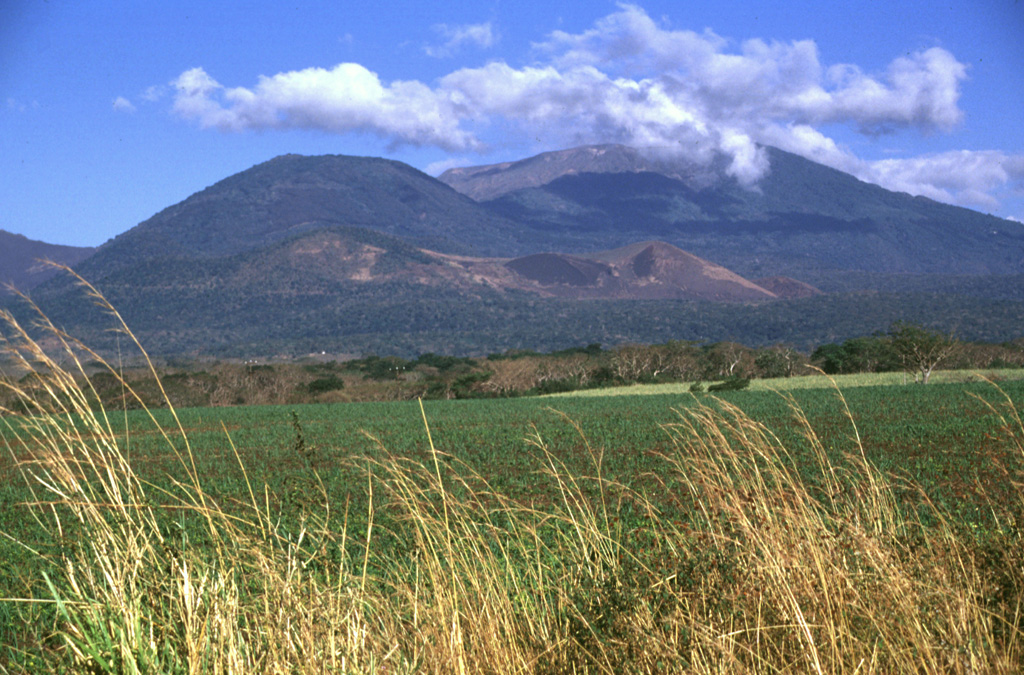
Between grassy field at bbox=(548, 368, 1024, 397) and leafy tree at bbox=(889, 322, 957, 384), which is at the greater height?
leafy tree at bbox=(889, 322, 957, 384)

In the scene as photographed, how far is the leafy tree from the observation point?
3863 cm

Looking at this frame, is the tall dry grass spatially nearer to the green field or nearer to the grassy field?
the green field

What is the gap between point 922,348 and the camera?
39594mm

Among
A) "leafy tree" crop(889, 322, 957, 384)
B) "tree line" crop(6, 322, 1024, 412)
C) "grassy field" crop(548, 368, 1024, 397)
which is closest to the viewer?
"grassy field" crop(548, 368, 1024, 397)

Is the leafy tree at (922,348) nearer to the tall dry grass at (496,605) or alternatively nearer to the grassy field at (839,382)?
the grassy field at (839,382)

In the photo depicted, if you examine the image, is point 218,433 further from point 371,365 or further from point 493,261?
point 493,261

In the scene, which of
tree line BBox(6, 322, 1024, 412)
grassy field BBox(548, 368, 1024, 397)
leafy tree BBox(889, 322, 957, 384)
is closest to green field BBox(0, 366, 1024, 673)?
grassy field BBox(548, 368, 1024, 397)

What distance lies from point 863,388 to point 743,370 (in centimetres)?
1884

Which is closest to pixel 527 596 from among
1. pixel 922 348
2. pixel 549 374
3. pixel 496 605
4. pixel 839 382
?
pixel 496 605

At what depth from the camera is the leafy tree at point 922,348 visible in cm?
3863

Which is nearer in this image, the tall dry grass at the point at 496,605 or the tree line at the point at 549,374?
the tall dry grass at the point at 496,605

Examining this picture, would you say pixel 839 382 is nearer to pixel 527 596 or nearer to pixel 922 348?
pixel 922 348

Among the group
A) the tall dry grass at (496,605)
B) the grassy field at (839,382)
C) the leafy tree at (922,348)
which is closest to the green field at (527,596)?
the tall dry grass at (496,605)

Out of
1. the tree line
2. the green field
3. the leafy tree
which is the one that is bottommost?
the tree line
